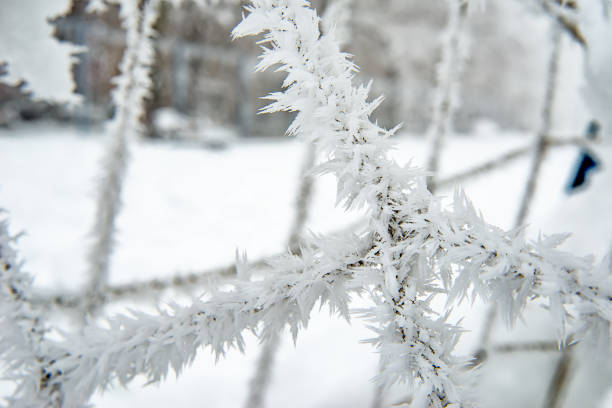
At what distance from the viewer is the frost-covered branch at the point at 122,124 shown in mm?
324

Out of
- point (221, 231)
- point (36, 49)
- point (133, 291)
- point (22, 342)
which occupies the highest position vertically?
point (36, 49)

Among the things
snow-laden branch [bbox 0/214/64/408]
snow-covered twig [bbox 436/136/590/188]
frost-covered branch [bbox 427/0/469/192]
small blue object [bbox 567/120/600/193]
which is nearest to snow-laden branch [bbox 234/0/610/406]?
snow-laden branch [bbox 0/214/64/408]

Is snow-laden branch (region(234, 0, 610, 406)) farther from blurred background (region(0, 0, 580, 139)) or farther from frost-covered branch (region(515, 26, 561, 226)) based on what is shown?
blurred background (region(0, 0, 580, 139))

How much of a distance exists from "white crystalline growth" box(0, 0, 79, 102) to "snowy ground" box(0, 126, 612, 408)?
14cm

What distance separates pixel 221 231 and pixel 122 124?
856 mm

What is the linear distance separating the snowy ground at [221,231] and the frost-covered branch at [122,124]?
2cm

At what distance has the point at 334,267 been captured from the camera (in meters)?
0.15

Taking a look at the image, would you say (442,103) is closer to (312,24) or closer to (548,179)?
(312,24)

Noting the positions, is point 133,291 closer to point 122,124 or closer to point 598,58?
point 122,124

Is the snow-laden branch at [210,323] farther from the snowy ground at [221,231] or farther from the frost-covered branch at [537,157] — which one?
the frost-covered branch at [537,157]

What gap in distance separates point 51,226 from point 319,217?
81 cm

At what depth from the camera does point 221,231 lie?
3.86 ft

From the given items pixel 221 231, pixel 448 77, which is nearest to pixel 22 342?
pixel 448 77

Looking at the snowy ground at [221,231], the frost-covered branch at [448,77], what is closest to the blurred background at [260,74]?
the snowy ground at [221,231]
